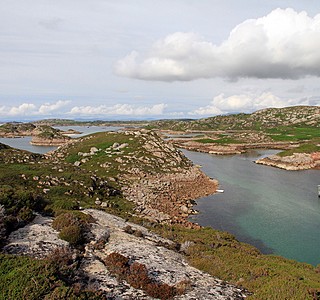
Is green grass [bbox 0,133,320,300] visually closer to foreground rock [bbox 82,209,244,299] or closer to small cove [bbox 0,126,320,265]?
foreground rock [bbox 82,209,244,299]

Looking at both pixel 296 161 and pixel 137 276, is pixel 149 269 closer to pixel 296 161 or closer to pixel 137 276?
pixel 137 276

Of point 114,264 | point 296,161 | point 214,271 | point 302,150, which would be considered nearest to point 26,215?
point 114,264

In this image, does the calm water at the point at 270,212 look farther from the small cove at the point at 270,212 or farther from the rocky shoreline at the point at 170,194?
the rocky shoreline at the point at 170,194

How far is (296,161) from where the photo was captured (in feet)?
277

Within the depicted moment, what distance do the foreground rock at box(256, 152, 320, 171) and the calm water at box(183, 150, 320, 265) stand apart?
1146 cm

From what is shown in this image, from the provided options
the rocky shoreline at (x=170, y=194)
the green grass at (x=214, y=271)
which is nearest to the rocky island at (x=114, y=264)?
the green grass at (x=214, y=271)

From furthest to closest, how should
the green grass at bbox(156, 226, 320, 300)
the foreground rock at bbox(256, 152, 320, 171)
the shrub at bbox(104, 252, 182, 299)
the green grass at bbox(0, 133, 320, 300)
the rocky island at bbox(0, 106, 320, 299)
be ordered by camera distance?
the foreground rock at bbox(256, 152, 320, 171), the green grass at bbox(156, 226, 320, 300), the shrub at bbox(104, 252, 182, 299), the rocky island at bbox(0, 106, 320, 299), the green grass at bbox(0, 133, 320, 300)

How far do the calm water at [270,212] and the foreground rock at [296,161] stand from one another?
451 inches

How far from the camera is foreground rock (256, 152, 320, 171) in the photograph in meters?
81.2

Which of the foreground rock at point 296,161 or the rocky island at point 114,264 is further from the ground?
the rocky island at point 114,264

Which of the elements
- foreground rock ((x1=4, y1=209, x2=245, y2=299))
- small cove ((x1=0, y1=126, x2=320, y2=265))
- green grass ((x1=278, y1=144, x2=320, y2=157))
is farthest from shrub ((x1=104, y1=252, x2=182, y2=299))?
green grass ((x1=278, y1=144, x2=320, y2=157))

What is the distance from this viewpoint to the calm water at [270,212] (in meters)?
30.9

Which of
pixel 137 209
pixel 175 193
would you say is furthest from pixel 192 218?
pixel 175 193

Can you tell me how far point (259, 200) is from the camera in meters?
47.5
